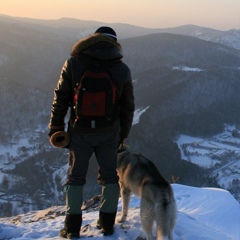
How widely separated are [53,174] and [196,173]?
23425 mm

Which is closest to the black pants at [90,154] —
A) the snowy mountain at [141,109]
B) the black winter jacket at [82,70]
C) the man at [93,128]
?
the man at [93,128]

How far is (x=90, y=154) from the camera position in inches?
209

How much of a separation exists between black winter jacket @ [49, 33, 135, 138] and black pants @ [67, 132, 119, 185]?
0.12 meters

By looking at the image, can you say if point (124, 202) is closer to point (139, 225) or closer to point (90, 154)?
point (139, 225)

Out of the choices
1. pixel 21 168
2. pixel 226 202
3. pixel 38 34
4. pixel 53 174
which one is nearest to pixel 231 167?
pixel 53 174

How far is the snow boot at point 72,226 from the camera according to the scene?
5500mm

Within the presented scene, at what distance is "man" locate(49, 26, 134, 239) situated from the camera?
5.03m

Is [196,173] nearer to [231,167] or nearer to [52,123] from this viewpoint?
[231,167]

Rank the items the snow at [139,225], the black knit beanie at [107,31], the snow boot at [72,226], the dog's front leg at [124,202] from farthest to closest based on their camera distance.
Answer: the dog's front leg at [124,202]
the snow at [139,225]
the snow boot at [72,226]
the black knit beanie at [107,31]

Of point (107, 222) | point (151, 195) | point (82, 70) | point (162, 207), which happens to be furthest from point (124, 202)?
point (82, 70)

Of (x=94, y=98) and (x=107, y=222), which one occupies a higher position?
(x=94, y=98)

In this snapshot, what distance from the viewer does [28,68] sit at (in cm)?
15288

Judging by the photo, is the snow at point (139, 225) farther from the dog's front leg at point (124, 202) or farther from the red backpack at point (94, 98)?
the red backpack at point (94, 98)

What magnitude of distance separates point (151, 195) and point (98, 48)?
6.92 ft
